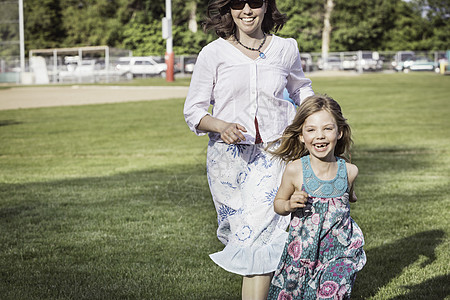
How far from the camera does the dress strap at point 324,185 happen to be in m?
3.45

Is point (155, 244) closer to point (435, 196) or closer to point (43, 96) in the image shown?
point (435, 196)

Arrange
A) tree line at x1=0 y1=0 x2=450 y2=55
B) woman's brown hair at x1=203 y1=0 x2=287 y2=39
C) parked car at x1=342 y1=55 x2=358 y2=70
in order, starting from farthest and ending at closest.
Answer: tree line at x1=0 y1=0 x2=450 y2=55 → parked car at x1=342 y1=55 x2=358 y2=70 → woman's brown hair at x1=203 y1=0 x2=287 y2=39

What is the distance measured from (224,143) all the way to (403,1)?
7795cm

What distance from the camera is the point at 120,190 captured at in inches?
363

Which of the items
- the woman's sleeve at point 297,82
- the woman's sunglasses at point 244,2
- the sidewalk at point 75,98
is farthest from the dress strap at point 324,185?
the sidewalk at point 75,98

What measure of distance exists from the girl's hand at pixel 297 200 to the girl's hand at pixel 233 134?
441 millimetres

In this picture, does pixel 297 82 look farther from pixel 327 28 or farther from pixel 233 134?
pixel 327 28

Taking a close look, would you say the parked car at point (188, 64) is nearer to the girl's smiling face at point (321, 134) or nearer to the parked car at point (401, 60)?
the parked car at point (401, 60)

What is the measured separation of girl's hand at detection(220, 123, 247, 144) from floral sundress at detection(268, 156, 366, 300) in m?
0.36

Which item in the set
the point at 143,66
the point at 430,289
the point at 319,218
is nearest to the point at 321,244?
the point at 319,218

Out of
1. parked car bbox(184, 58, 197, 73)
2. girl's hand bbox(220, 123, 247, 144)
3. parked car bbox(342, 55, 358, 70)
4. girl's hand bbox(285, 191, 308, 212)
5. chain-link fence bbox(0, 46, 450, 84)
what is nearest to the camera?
girl's hand bbox(285, 191, 308, 212)

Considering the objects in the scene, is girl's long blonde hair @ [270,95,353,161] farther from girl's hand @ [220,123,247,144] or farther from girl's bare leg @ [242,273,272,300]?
girl's bare leg @ [242,273,272,300]

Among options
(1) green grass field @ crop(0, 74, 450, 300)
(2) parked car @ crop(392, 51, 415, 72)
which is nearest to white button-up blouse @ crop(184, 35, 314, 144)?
(1) green grass field @ crop(0, 74, 450, 300)

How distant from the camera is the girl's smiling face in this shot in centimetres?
347
